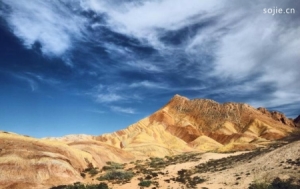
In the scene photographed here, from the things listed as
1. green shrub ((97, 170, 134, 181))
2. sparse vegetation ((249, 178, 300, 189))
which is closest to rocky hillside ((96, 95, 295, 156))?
green shrub ((97, 170, 134, 181))

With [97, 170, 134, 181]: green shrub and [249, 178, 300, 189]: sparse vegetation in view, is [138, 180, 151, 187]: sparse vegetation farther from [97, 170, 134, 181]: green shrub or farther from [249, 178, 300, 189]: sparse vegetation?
[249, 178, 300, 189]: sparse vegetation

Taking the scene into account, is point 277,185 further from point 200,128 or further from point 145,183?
point 200,128

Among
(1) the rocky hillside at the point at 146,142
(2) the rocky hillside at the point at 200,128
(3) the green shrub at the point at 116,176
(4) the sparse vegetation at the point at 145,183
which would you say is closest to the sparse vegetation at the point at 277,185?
(4) the sparse vegetation at the point at 145,183

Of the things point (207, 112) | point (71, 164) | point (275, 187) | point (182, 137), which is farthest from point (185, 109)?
point (275, 187)

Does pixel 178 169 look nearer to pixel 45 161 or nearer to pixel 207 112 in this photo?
pixel 45 161

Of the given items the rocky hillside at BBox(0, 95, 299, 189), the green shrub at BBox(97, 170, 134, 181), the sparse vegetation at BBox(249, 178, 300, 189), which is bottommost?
the sparse vegetation at BBox(249, 178, 300, 189)

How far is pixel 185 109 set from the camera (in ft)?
433

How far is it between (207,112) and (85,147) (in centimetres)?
8818

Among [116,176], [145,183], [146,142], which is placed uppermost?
[146,142]

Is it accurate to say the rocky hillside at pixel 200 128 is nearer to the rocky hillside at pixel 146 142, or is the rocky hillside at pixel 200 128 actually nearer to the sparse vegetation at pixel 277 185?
the rocky hillside at pixel 146 142

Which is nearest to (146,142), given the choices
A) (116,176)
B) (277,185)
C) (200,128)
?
(116,176)

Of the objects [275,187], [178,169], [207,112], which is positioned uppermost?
[207,112]

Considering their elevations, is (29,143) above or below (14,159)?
above

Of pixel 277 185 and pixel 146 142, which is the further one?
pixel 146 142
